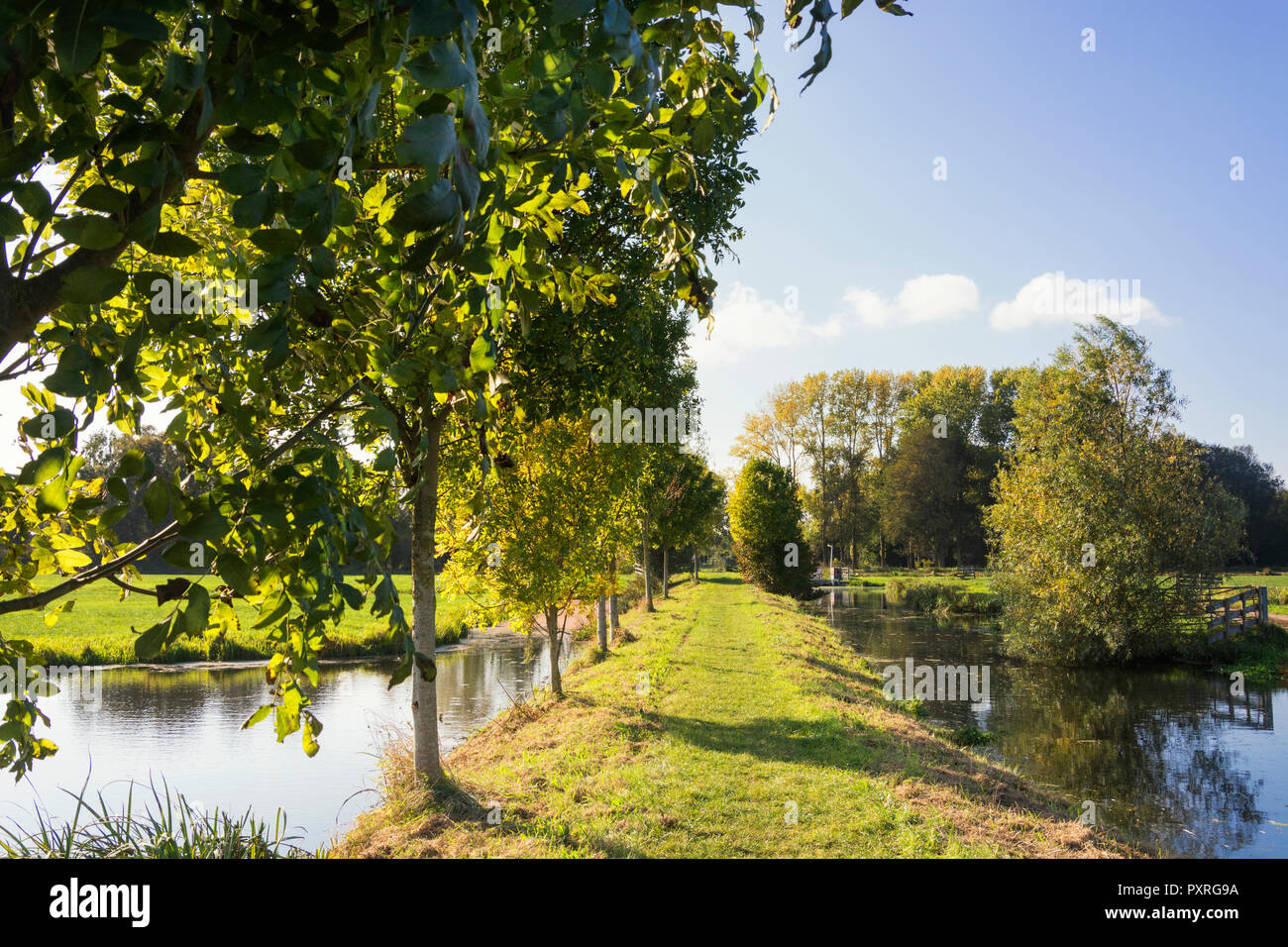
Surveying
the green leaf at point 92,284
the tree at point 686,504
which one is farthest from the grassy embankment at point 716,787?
the tree at point 686,504

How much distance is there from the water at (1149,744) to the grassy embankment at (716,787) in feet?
4.93

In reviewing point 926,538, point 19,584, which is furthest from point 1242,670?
point 926,538

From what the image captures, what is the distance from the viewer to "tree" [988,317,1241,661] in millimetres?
20125

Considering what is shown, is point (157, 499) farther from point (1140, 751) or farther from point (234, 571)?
point (1140, 751)

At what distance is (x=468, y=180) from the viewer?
88 cm

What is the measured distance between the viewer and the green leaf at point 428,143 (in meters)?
0.77

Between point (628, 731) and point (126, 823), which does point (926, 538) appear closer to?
point (628, 731)

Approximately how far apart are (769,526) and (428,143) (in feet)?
125

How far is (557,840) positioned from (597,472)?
7100 mm

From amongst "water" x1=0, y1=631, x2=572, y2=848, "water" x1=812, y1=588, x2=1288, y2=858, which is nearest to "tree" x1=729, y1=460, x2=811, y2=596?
"water" x1=812, y1=588, x2=1288, y2=858

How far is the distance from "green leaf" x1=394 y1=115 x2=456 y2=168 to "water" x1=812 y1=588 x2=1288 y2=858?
35.9 ft

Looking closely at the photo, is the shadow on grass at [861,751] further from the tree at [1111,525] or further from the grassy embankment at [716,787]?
the tree at [1111,525]
